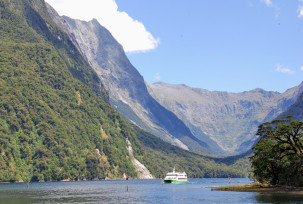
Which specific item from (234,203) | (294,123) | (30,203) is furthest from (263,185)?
(30,203)

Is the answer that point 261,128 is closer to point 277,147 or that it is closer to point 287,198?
point 277,147

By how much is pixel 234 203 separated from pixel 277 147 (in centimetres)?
4022

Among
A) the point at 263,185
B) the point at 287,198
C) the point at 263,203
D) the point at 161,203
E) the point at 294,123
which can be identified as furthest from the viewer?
the point at 263,185

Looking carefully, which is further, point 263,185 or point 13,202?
point 263,185

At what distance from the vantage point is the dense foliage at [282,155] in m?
149

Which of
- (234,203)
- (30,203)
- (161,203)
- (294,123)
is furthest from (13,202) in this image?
(294,123)

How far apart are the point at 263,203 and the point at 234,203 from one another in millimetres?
9501

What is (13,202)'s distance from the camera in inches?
5517

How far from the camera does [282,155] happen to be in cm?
15962

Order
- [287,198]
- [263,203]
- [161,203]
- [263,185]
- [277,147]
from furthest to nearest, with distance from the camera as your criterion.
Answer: [263,185] → [277,147] → [161,203] → [287,198] → [263,203]

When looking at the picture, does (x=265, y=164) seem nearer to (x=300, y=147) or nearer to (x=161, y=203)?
(x=300, y=147)

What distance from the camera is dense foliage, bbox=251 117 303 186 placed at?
14862 centimetres

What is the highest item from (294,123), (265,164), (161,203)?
(294,123)

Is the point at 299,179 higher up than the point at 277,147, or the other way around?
the point at 277,147
